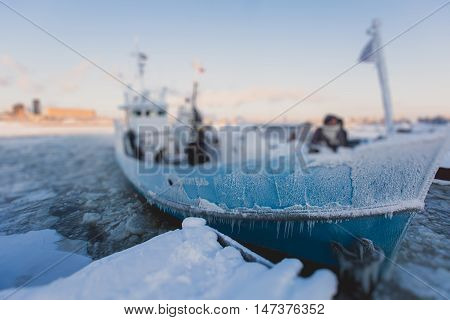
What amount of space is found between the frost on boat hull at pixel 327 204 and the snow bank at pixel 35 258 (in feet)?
8.58

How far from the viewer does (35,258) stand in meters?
4.41

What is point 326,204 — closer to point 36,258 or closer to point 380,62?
point 36,258

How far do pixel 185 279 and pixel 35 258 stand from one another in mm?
3444

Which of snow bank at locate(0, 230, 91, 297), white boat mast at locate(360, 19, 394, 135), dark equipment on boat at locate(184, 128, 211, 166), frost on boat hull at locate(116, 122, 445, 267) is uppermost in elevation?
white boat mast at locate(360, 19, 394, 135)

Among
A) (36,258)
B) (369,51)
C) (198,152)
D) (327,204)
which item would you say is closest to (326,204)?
(327,204)

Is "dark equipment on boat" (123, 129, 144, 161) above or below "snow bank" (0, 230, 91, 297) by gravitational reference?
above

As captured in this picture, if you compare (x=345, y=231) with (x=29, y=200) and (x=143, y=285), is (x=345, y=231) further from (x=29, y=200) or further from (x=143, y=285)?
(x=29, y=200)

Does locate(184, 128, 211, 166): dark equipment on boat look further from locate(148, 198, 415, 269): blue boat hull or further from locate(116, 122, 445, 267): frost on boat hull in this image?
locate(148, 198, 415, 269): blue boat hull

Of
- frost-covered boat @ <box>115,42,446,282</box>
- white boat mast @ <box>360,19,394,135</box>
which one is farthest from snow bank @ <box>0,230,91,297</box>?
white boat mast @ <box>360,19,394,135</box>

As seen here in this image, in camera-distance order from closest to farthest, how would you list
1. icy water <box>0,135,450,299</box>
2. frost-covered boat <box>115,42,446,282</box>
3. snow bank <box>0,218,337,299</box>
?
snow bank <box>0,218,337,299</box>
icy water <box>0,135,450,299</box>
frost-covered boat <box>115,42,446,282</box>

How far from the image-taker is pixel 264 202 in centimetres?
433

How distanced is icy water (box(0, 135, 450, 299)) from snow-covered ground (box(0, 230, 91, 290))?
0.87 feet

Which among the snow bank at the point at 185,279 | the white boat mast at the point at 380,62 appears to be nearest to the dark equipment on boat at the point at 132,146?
the snow bank at the point at 185,279

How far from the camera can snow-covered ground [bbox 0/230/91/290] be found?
3820mm
